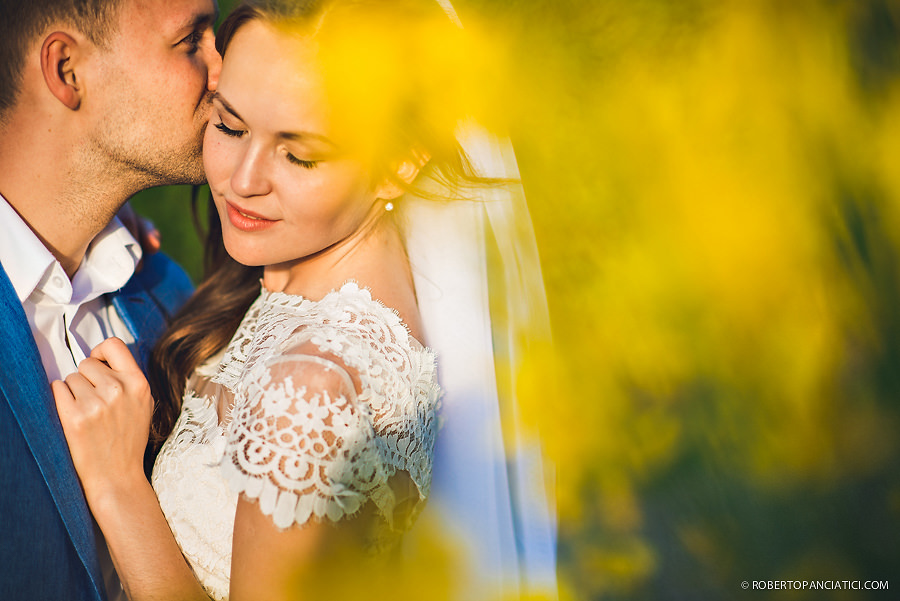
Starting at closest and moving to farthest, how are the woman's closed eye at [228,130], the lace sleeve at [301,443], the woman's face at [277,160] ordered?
the lace sleeve at [301,443] → the woman's face at [277,160] → the woman's closed eye at [228,130]

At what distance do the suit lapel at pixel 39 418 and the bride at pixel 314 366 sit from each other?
3 cm

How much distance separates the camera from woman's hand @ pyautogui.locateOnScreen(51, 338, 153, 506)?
3.80 feet

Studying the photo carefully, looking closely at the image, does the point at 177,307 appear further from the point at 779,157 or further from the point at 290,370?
the point at 779,157

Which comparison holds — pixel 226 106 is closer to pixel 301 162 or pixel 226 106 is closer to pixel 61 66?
pixel 301 162

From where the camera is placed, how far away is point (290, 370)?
3.17 feet

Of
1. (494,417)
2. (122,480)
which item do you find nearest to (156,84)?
(122,480)

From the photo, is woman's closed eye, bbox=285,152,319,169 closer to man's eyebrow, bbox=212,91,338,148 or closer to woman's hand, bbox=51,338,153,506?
man's eyebrow, bbox=212,91,338,148

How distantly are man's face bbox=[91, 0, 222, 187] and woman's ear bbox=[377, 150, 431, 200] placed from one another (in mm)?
568

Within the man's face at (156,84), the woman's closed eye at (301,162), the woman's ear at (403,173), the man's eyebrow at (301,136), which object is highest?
the man's face at (156,84)

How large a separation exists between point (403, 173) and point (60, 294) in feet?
2.77

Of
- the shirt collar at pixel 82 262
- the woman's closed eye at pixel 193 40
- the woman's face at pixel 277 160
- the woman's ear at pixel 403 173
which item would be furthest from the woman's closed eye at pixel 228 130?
the shirt collar at pixel 82 262

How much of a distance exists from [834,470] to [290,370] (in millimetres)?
983

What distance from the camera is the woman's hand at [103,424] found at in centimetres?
116

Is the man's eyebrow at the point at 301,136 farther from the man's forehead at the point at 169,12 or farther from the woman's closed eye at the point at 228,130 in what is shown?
the man's forehead at the point at 169,12
